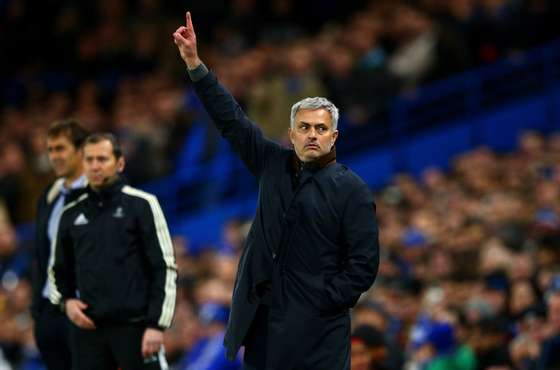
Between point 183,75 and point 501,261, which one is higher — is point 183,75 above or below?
above

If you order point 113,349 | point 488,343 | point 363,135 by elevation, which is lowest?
point 488,343

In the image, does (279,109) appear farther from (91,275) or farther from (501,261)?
(91,275)

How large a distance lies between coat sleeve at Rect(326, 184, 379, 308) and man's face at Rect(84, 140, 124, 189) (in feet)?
6.07

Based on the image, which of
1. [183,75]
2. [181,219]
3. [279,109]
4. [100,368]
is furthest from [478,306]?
[183,75]

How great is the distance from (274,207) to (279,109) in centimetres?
932

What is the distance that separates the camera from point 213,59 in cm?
1825

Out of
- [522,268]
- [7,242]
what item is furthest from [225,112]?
[7,242]

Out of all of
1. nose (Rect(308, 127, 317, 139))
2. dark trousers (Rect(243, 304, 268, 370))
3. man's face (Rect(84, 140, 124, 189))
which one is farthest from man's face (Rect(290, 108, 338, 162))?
man's face (Rect(84, 140, 124, 189))

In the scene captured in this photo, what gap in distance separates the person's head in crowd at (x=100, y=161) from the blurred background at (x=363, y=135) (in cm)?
285

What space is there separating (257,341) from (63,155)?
2365mm

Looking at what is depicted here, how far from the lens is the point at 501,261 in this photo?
11.3 metres

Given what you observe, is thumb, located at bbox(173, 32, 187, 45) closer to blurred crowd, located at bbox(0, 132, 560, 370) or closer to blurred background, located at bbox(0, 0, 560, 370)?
blurred crowd, located at bbox(0, 132, 560, 370)

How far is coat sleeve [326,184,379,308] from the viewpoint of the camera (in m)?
6.25

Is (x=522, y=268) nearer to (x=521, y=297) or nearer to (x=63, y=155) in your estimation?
(x=521, y=297)
